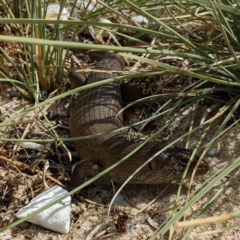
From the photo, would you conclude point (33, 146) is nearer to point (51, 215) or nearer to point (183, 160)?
point (51, 215)

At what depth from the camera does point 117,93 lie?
12.3ft

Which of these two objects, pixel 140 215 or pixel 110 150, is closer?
pixel 140 215

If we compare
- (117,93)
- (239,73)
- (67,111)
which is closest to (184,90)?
(239,73)

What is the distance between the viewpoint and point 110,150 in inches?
121

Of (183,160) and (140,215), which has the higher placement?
(183,160)

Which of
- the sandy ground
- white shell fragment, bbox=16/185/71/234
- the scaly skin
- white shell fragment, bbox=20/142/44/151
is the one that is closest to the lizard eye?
the scaly skin

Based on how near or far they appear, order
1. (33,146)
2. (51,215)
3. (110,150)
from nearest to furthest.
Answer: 1. (51,215)
2. (110,150)
3. (33,146)

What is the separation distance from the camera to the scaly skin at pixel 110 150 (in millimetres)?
2900

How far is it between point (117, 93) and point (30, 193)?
1279 millimetres

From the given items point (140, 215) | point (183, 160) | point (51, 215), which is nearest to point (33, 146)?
point (51, 215)

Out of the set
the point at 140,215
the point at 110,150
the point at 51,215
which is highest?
the point at 110,150

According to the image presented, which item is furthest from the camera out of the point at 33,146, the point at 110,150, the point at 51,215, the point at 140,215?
the point at 33,146

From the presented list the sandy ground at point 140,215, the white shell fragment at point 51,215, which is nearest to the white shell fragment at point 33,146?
the sandy ground at point 140,215

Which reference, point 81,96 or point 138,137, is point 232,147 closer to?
point 138,137
